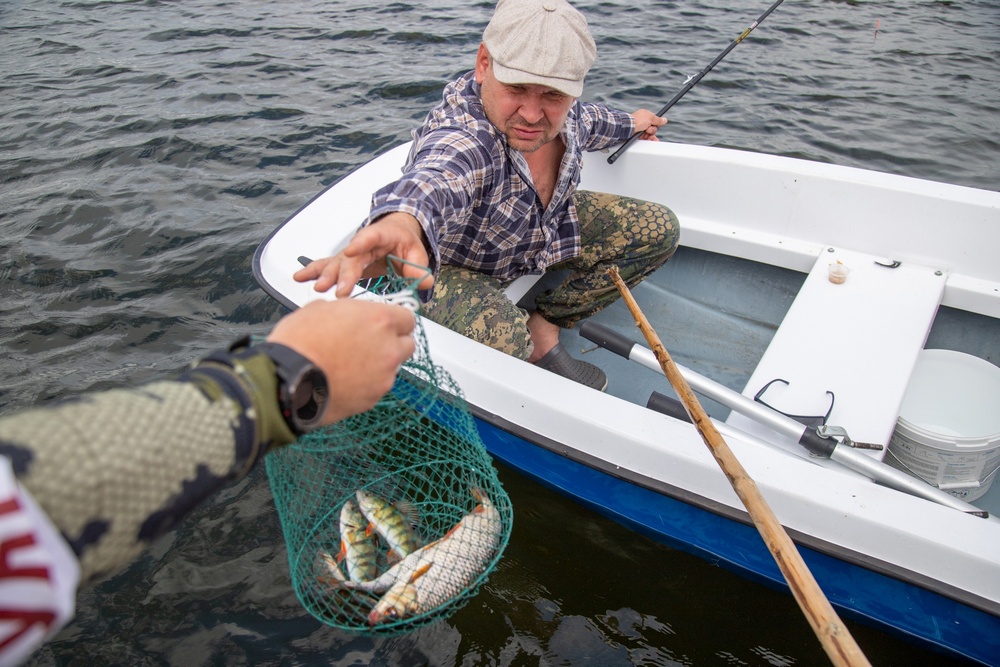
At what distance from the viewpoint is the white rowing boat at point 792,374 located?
2293 millimetres

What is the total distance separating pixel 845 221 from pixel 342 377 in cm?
314

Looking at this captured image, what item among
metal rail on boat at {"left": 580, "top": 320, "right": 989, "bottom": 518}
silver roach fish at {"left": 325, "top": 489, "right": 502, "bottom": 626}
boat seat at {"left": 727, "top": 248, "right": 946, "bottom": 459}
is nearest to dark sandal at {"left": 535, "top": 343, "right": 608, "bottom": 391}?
metal rail on boat at {"left": 580, "top": 320, "right": 989, "bottom": 518}

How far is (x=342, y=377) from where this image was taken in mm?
1140

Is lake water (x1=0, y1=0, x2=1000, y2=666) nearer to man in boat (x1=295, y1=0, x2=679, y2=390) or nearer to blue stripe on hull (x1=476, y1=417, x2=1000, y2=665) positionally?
blue stripe on hull (x1=476, y1=417, x2=1000, y2=665)

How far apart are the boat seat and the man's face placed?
132 centimetres

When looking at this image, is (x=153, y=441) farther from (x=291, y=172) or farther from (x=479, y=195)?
(x=291, y=172)

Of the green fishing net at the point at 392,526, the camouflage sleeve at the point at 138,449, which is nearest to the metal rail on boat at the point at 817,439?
the green fishing net at the point at 392,526

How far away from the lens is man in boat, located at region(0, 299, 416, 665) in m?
0.73

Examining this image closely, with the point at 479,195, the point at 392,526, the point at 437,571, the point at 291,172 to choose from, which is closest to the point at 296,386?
the point at 437,571

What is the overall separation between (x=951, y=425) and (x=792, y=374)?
61 cm

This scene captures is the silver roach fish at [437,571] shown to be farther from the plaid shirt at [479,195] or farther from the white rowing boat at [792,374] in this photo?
the plaid shirt at [479,195]

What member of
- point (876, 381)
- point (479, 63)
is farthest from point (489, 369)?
point (876, 381)

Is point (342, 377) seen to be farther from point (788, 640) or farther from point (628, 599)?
point (788, 640)

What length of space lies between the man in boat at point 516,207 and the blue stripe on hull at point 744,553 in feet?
1.47
